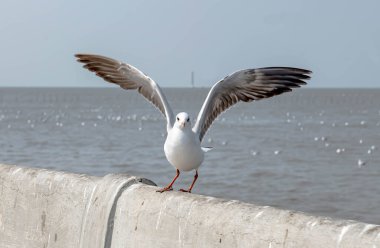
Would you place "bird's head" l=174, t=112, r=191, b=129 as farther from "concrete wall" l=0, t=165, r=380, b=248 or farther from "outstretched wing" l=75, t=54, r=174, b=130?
"concrete wall" l=0, t=165, r=380, b=248

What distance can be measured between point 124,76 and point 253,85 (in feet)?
3.87

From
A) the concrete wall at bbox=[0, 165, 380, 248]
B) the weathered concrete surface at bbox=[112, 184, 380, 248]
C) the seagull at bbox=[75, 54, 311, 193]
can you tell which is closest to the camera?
the weathered concrete surface at bbox=[112, 184, 380, 248]

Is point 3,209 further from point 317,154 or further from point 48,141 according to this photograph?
point 48,141

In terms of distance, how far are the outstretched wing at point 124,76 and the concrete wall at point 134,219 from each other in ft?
3.82

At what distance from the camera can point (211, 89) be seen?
600cm

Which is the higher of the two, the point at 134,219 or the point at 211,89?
the point at 211,89

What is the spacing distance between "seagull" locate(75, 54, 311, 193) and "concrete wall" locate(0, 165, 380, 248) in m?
0.80

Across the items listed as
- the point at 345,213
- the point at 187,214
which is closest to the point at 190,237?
the point at 187,214

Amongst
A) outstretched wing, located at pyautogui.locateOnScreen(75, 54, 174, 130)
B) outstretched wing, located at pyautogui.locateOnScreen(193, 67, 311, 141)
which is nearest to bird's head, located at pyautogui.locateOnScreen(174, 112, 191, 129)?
outstretched wing, located at pyautogui.locateOnScreen(75, 54, 174, 130)

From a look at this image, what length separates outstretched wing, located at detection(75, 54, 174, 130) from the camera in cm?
638

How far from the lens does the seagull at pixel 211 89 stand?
5.92m

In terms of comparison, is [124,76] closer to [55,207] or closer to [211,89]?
[211,89]

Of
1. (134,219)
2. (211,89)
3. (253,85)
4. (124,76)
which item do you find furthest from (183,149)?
(124,76)

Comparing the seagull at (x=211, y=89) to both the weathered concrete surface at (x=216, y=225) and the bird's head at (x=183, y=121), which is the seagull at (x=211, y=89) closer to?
the bird's head at (x=183, y=121)
